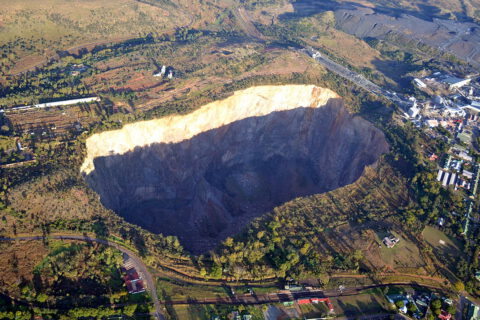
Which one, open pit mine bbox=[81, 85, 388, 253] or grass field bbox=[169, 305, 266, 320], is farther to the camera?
open pit mine bbox=[81, 85, 388, 253]

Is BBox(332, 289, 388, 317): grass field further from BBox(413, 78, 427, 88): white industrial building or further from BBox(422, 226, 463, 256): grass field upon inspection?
BBox(413, 78, 427, 88): white industrial building

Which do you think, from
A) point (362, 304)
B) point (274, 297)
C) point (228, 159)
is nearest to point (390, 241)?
point (362, 304)

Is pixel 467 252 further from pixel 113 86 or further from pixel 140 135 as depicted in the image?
pixel 113 86

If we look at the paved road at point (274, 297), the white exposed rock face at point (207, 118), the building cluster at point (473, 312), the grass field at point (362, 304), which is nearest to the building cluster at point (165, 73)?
the white exposed rock face at point (207, 118)

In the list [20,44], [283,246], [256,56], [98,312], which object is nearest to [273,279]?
[283,246]

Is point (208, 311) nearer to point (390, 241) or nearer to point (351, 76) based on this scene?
point (390, 241)

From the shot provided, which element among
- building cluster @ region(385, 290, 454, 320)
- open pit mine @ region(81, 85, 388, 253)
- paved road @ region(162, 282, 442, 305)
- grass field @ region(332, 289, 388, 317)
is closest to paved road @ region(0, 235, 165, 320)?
paved road @ region(162, 282, 442, 305)
